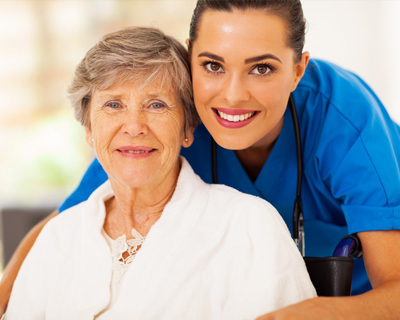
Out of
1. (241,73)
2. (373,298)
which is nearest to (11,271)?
(241,73)

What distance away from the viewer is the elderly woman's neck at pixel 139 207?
5.42 feet

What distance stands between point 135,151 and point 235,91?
34 cm

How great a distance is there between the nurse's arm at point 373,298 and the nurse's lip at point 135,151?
23.1 inches

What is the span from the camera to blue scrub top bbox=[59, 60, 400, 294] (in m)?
1.59

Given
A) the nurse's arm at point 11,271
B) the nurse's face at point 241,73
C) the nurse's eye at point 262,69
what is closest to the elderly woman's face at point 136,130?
the nurse's face at point 241,73

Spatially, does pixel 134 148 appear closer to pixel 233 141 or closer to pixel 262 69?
pixel 233 141

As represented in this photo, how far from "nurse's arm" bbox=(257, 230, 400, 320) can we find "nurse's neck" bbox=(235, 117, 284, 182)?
47 centimetres

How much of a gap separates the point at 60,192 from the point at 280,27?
382 centimetres

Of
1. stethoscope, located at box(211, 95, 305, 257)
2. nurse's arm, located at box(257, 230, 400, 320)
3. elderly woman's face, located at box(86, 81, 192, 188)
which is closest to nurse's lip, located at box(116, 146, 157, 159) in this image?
elderly woman's face, located at box(86, 81, 192, 188)

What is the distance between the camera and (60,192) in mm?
5008

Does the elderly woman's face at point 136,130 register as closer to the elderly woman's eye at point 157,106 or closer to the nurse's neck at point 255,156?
the elderly woman's eye at point 157,106

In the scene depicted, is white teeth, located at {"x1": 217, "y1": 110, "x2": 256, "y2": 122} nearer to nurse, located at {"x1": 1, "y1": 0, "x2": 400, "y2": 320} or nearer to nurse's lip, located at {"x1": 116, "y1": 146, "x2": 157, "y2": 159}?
nurse, located at {"x1": 1, "y1": 0, "x2": 400, "y2": 320}

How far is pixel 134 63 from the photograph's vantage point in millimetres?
1527

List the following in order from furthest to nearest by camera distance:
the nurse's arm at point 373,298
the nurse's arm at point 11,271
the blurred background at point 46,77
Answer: the blurred background at point 46,77
the nurse's arm at point 11,271
the nurse's arm at point 373,298
